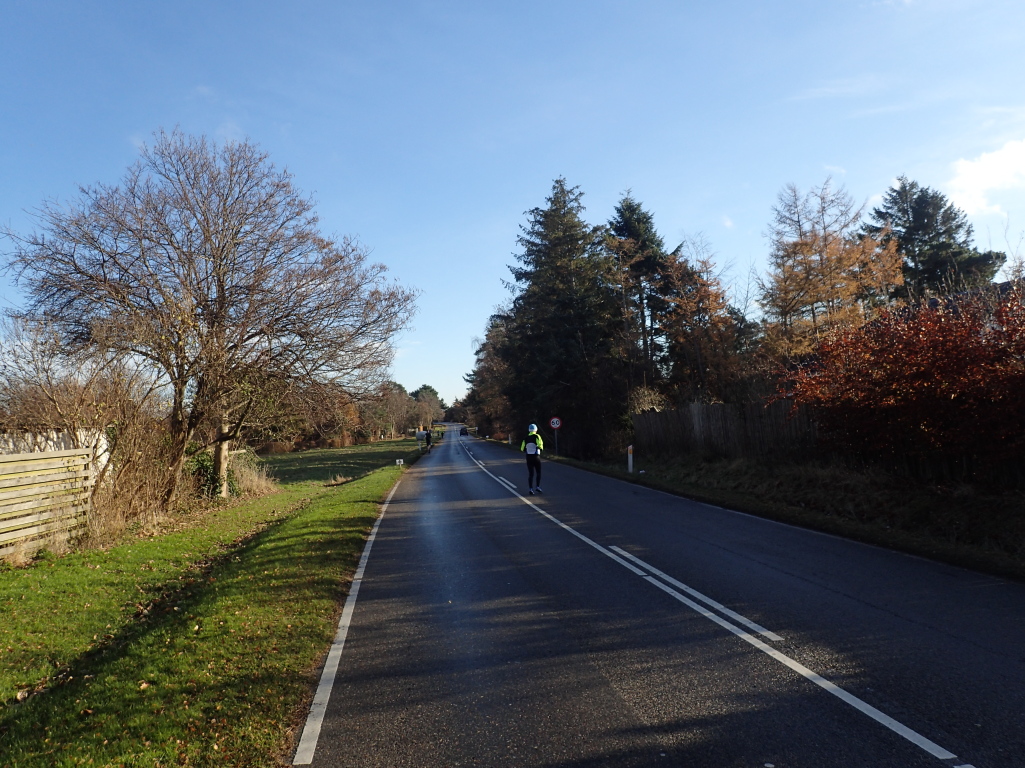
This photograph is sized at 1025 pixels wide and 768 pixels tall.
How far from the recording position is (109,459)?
12688 millimetres

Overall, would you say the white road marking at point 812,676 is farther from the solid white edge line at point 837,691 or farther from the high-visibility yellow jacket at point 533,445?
the high-visibility yellow jacket at point 533,445

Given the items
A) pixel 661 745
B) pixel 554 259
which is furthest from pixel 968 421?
pixel 554 259

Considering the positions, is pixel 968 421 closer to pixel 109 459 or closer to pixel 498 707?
pixel 498 707

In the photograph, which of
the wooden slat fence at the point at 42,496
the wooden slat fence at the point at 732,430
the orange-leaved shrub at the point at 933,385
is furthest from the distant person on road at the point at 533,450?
the wooden slat fence at the point at 42,496

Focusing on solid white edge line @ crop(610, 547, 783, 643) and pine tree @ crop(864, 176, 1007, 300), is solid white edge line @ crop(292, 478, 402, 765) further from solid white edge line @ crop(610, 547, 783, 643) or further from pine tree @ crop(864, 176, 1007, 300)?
pine tree @ crop(864, 176, 1007, 300)

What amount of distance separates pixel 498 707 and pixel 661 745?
1160 mm

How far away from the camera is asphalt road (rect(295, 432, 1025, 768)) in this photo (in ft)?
12.9

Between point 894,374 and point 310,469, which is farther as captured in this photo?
point 310,469

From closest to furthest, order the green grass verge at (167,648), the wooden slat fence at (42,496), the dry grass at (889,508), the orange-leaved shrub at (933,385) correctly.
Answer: the green grass verge at (167,648), the dry grass at (889,508), the wooden slat fence at (42,496), the orange-leaved shrub at (933,385)

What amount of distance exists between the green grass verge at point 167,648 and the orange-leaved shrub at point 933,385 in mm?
9653

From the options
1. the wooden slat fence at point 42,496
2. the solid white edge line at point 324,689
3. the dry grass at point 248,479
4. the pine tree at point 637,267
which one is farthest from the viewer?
the pine tree at point 637,267

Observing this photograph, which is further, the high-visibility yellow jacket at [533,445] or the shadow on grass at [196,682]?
the high-visibility yellow jacket at [533,445]

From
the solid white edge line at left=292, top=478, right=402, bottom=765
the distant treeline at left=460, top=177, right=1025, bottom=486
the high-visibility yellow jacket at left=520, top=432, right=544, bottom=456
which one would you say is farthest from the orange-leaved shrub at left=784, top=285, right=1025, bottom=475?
the solid white edge line at left=292, top=478, right=402, bottom=765

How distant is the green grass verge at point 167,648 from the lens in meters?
4.27
